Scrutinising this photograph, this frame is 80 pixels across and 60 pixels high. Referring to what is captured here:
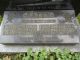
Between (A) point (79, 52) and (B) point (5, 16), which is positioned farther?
(B) point (5, 16)

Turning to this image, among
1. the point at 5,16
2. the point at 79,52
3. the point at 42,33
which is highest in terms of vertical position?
the point at 5,16

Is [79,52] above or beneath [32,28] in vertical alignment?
beneath

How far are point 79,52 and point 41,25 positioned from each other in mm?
460

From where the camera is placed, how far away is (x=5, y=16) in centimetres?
230

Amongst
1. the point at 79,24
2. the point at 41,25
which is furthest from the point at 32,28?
the point at 79,24

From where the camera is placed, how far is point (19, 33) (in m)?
2.18

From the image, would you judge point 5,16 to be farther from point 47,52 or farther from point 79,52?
point 79,52

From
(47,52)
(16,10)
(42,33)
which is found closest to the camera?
(47,52)

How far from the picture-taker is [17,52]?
7.20 ft

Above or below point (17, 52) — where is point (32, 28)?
above

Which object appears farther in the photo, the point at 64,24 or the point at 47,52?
the point at 64,24

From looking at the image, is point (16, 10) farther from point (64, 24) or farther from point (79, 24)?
point (79, 24)

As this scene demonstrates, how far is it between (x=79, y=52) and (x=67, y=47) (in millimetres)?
127

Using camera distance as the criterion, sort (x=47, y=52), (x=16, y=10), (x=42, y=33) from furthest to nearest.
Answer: (x=16, y=10) < (x=42, y=33) < (x=47, y=52)
